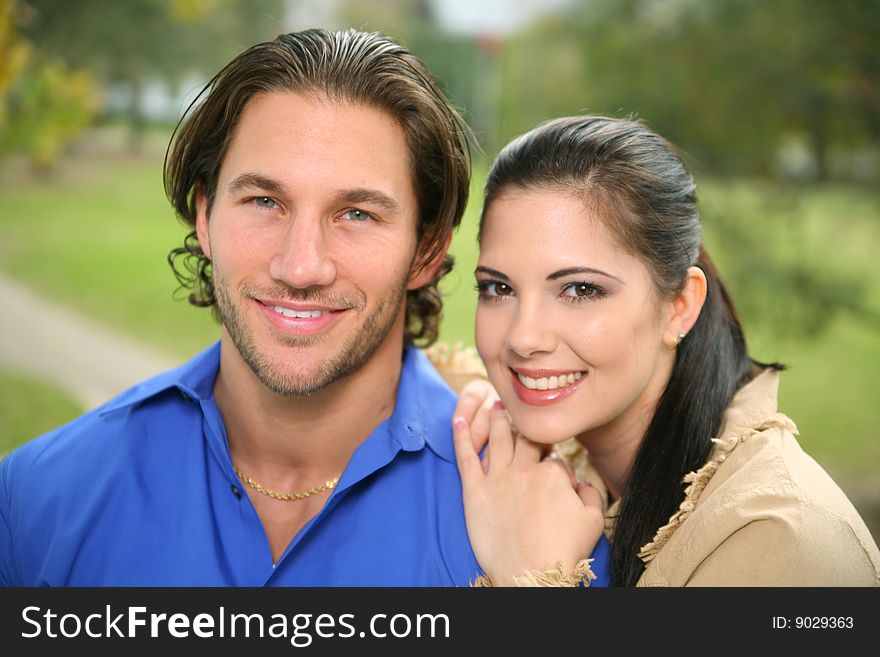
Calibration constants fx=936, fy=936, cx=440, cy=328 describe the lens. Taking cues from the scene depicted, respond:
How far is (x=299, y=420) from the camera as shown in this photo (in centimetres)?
232

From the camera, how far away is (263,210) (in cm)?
215

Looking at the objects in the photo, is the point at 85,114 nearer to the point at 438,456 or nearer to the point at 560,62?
the point at 560,62

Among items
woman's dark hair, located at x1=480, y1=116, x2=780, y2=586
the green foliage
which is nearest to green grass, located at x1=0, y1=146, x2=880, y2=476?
the green foliage

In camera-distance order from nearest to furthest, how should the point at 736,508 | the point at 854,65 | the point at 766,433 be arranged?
the point at 736,508 < the point at 766,433 < the point at 854,65

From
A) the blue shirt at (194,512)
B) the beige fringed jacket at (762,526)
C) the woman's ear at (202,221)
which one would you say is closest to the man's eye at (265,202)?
the woman's ear at (202,221)

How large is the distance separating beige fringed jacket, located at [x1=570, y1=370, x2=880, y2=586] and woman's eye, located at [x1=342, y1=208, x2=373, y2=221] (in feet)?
3.09

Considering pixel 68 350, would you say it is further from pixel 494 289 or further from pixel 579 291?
pixel 579 291

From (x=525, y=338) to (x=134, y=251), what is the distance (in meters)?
5.74

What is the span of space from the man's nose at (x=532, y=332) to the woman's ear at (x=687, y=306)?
336 mm

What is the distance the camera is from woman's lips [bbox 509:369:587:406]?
2152 millimetres

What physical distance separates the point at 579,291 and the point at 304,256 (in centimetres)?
Answer: 62

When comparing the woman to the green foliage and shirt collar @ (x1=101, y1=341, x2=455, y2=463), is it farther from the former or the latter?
the green foliage

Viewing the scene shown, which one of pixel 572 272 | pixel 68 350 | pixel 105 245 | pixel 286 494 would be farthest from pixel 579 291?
pixel 105 245
